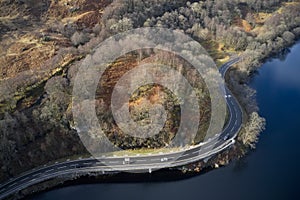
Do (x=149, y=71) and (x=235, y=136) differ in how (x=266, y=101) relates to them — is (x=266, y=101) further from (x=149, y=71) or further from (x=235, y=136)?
(x=149, y=71)

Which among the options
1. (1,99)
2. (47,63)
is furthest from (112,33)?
(1,99)

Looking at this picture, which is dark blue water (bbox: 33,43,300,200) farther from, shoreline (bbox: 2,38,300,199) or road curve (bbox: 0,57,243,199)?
road curve (bbox: 0,57,243,199)

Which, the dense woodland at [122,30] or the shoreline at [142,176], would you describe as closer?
the shoreline at [142,176]

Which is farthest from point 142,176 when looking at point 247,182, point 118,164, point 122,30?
point 122,30

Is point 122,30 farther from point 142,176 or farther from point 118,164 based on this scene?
point 142,176

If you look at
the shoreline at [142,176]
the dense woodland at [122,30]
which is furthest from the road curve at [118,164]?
the dense woodland at [122,30]

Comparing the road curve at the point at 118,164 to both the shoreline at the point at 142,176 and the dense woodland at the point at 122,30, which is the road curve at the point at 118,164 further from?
the dense woodland at the point at 122,30
